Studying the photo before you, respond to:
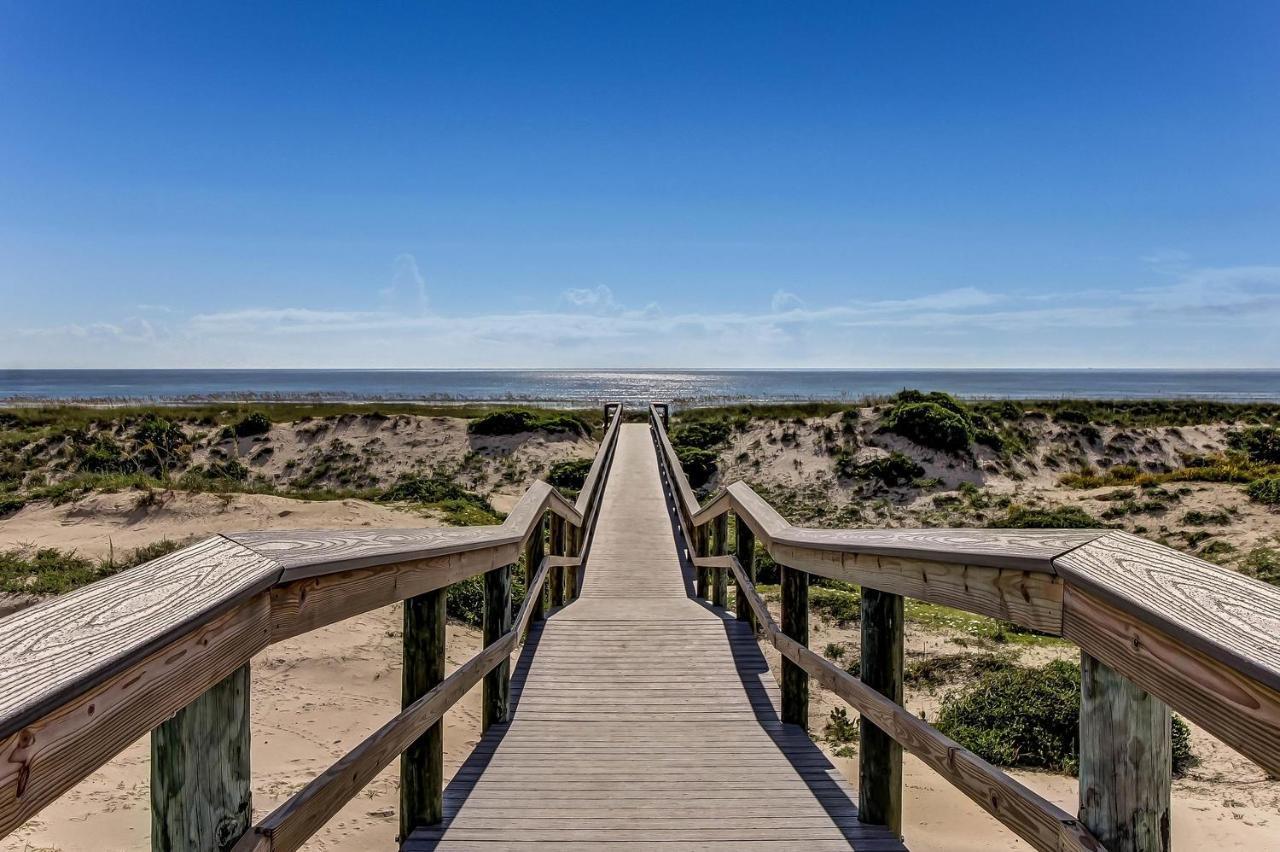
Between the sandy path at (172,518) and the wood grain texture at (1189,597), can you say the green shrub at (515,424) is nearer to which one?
the sandy path at (172,518)

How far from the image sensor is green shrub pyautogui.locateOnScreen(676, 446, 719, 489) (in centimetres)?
2428

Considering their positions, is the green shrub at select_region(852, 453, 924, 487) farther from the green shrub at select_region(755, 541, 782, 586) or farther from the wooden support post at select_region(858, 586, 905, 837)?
the wooden support post at select_region(858, 586, 905, 837)

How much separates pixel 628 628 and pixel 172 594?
4649mm

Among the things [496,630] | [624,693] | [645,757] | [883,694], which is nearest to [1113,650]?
[883,694]

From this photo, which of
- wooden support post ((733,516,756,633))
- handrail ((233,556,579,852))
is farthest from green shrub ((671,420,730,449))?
handrail ((233,556,579,852))

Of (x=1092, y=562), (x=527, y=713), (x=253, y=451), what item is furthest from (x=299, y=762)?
(x=253, y=451)

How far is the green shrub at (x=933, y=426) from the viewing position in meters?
23.0

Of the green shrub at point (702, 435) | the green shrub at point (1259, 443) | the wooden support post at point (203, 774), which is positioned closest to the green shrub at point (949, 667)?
the wooden support post at point (203, 774)

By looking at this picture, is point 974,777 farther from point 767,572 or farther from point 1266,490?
point 1266,490

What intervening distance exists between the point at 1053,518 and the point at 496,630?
13.5 meters

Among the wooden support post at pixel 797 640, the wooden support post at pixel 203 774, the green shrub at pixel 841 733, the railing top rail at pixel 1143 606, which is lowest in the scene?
the green shrub at pixel 841 733

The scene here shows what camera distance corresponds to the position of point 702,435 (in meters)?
28.2

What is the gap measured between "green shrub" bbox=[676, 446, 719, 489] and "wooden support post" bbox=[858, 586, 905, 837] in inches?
828

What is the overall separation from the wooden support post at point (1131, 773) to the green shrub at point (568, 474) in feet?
61.6
